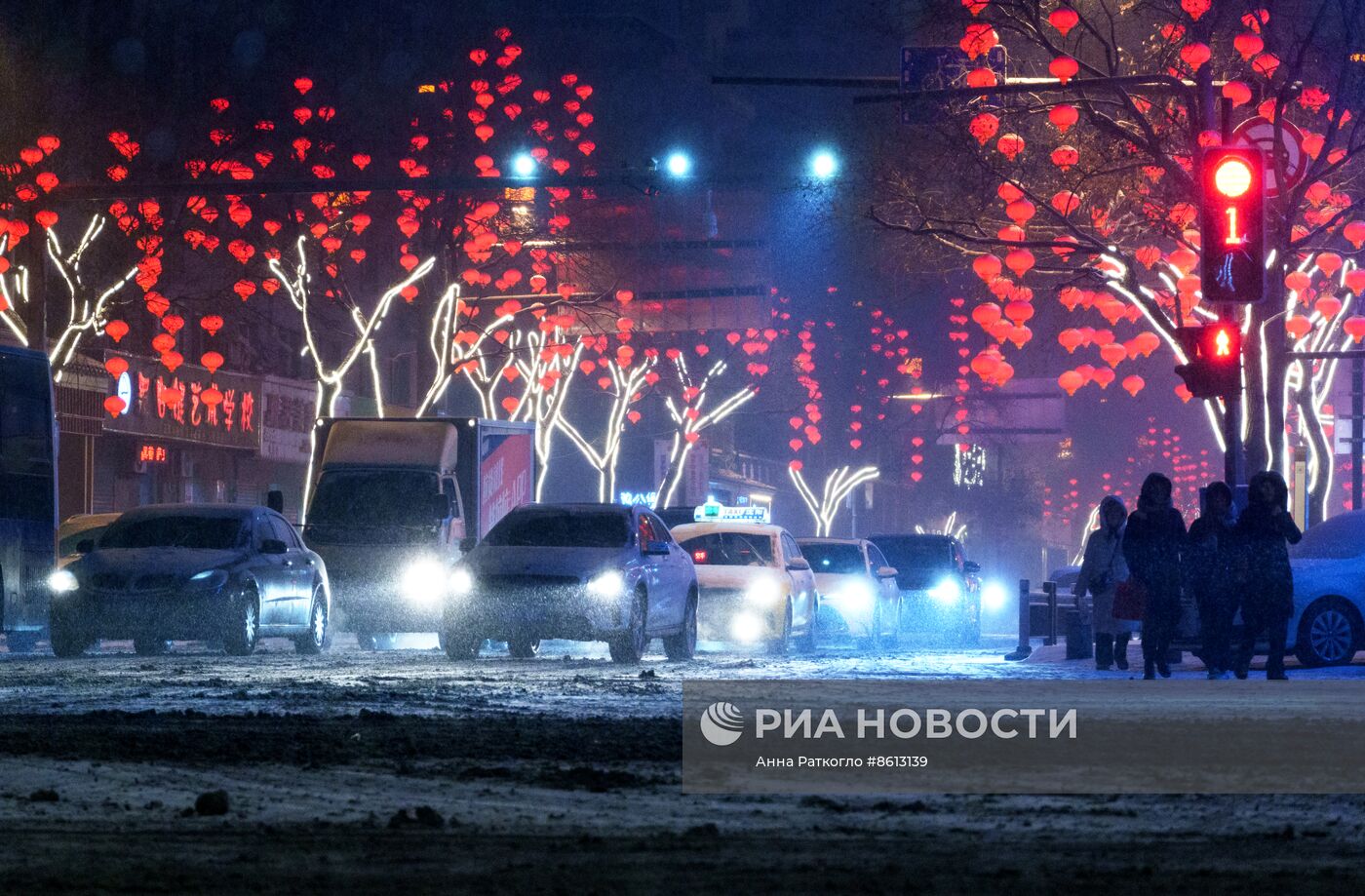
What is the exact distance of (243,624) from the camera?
2194 cm

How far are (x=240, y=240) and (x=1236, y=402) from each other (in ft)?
73.9

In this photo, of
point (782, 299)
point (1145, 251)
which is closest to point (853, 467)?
point (782, 299)

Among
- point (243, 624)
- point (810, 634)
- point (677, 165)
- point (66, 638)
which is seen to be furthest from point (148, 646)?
point (810, 634)

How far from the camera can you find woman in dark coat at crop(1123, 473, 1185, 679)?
60.0 feet

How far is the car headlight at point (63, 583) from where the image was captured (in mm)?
21578

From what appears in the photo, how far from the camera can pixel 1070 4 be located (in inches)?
Answer: 1118

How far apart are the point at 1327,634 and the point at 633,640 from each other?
6.63m

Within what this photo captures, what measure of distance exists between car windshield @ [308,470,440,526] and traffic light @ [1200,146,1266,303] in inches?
477

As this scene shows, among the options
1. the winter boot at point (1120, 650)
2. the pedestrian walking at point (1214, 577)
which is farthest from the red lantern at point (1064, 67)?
the pedestrian walking at point (1214, 577)

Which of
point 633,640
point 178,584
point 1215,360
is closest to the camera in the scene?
point 1215,360

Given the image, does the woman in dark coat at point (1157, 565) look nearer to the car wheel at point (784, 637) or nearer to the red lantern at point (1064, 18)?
the car wheel at point (784, 637)

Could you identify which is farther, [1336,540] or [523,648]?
[523,648]

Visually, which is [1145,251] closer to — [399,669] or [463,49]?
[399,669]

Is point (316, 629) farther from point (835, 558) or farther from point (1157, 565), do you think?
point (1157, 565)
